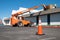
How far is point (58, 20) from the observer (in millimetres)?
37656

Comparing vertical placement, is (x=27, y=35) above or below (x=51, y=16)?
below

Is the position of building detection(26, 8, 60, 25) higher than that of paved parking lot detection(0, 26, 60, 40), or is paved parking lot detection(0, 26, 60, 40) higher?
building detection(26, 8, 60, 25)

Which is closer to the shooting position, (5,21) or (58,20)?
(58,20)

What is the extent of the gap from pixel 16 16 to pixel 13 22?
172 centimetres

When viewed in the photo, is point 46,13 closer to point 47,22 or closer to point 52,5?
point 47,22

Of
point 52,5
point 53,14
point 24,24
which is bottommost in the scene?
point 24,24

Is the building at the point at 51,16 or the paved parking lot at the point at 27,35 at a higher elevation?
the building at the point at 51,16

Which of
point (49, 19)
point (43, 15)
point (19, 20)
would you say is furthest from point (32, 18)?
point (19, 20)

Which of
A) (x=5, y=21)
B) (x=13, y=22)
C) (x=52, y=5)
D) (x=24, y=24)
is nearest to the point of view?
(x=24, y=24)

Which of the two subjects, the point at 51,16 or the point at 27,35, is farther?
the point at 51,16

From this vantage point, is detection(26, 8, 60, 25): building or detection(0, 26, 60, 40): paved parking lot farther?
detection(26, 8, 60, 25): building

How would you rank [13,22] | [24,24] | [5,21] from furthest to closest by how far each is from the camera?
[5,21] → [13,22] → [24,24]

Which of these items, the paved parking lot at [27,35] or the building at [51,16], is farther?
the building at [51,16]

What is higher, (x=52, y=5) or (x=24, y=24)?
(x=52, y=5)
